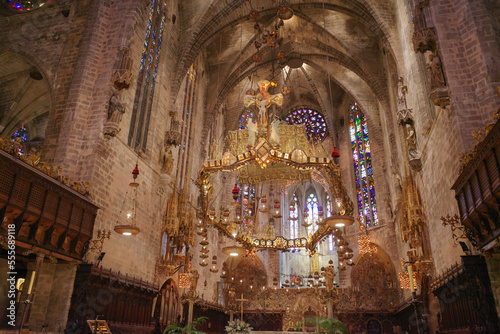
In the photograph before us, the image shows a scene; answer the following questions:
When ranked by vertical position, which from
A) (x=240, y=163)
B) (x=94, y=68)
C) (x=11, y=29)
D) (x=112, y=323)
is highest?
(x=11, y=29)

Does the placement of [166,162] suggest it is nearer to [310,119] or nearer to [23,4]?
[23,4]

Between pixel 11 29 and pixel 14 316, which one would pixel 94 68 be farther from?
pixel 14 316

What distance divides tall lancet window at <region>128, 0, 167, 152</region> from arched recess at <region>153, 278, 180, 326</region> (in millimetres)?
5974

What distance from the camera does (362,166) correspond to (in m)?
25.5

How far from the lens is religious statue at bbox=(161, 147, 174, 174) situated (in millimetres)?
16906

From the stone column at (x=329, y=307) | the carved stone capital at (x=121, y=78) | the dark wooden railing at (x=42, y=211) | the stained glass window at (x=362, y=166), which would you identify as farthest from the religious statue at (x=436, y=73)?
the stained glass window at (x=362, y=166)

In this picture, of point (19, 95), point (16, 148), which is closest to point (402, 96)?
point (16, 148)

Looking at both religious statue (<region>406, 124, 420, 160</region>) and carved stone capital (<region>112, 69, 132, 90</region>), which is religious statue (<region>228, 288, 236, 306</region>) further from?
carved stone capital (<region>112, 69, 132, 90</region>)

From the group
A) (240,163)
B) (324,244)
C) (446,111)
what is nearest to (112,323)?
(240,163)

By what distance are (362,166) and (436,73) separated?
15.7 meters

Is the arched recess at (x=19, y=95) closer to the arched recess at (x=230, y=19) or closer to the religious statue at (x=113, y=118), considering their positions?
the arched recess at (x=230, y=19)

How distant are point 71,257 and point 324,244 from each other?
78.6 feet

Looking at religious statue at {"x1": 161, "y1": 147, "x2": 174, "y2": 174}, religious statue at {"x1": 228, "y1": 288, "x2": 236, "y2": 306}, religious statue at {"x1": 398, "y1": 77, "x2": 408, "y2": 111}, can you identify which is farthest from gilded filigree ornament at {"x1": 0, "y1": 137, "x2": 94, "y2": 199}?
religious statue at {"x1": 228, "y1": 288, "x2": 236, "y2": 306}

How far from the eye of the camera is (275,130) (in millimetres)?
14336
